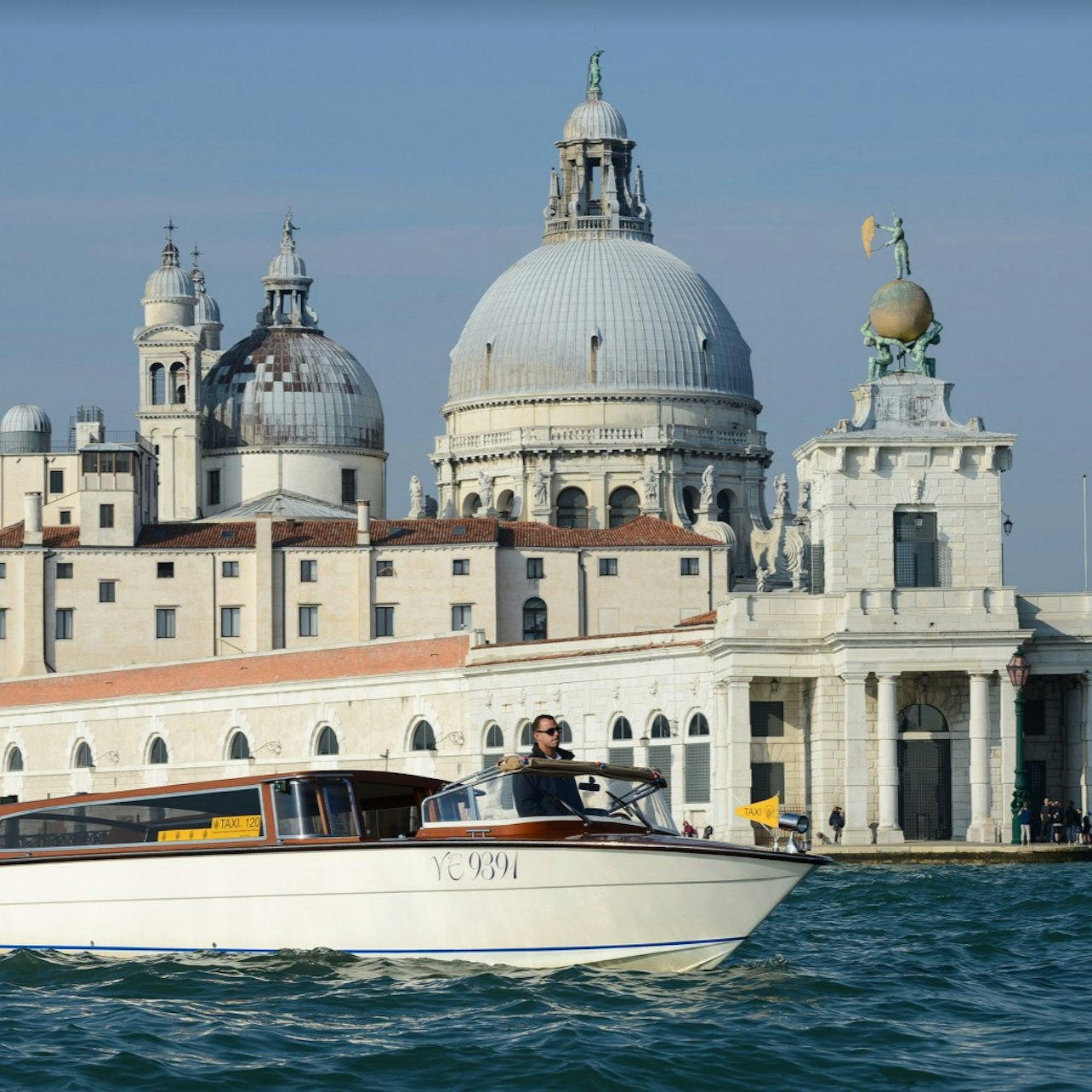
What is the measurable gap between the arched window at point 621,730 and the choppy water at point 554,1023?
2627 centimetres

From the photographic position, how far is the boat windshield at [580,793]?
23562 millimetres

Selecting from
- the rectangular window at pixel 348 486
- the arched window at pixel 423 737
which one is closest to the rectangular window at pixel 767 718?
the arched window at pixel 423 737

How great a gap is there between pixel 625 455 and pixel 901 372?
41477 millimetres

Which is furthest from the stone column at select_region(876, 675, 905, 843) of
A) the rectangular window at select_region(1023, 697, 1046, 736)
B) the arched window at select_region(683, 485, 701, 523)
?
the arched window at select_region(683, 485, 701, 523)

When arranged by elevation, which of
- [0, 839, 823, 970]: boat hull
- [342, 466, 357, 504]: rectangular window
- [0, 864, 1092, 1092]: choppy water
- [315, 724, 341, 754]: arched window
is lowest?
[0, 864, 1092, 1092]: choppy water

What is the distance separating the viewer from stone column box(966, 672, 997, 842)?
46656 mm

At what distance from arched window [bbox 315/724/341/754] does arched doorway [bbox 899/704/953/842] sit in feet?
58.9

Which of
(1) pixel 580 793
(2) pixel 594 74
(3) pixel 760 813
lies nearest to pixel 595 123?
(2) pixel 594 74

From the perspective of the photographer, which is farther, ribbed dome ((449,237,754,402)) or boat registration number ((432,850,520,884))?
ribbed dome ((449,237,754,402))

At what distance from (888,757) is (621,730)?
338 inches

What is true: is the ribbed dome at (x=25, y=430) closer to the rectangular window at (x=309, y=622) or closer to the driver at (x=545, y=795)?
the rectangular window at (x=309, y=622)

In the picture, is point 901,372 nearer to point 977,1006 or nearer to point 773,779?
point 773,779

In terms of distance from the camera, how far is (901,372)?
4875 centimetres

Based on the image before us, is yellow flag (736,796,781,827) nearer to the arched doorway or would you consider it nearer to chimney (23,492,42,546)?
the arched doorway
